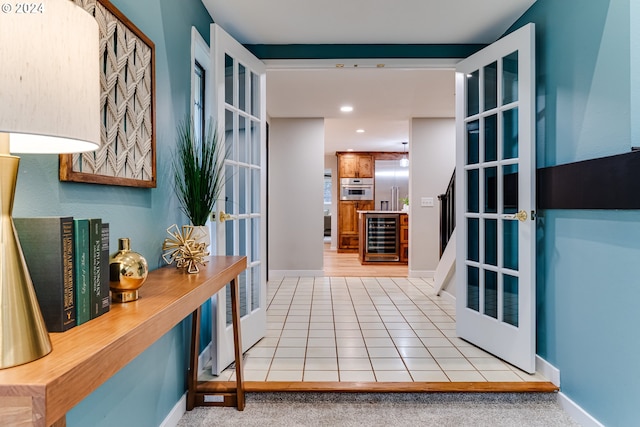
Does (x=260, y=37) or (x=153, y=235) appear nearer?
(x=153, y=235)

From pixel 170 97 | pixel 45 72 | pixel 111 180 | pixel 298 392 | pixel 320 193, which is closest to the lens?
pixel 45 72

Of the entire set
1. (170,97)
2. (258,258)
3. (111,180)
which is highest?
(170,97)

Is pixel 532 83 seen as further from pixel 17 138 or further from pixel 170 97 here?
pixel 17 138

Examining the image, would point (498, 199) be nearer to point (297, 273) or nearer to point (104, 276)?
point (104, 276)

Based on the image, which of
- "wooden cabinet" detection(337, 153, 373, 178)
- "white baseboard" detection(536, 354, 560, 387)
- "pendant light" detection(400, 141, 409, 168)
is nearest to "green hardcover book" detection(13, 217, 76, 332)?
"white baseboard" detection(536, 354, 560, 387)

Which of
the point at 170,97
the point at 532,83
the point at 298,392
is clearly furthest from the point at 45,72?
the point at 532,83

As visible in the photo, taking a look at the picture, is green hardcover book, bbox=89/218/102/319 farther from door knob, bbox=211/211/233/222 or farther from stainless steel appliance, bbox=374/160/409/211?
stainless steel appliance, bbox=374/160/409/211

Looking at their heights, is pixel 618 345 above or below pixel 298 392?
above

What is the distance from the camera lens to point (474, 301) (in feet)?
9.18

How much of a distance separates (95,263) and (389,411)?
174cm

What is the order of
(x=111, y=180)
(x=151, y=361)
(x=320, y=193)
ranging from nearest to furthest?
(x=111, y=180), (x=151, y=361), (x=320, y=193)

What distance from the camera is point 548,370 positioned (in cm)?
223

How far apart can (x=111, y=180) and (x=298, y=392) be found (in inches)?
59.2

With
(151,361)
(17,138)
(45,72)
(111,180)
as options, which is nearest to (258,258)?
(151,361)
